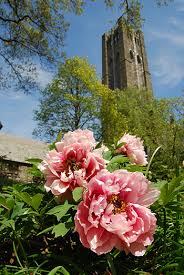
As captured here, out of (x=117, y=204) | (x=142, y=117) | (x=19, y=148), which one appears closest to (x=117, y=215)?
(x=117, y=204)

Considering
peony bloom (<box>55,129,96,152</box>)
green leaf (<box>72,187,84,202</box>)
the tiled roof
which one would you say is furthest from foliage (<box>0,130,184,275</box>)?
the tiled roof

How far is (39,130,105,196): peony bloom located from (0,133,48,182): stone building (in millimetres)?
21049

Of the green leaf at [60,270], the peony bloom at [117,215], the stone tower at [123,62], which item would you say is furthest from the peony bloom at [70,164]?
the stone tower at [123,62]

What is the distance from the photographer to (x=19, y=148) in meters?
29.2

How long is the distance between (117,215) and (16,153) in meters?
27.6

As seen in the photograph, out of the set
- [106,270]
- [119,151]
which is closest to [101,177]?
[106,270]

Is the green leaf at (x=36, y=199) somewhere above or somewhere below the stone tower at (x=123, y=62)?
below

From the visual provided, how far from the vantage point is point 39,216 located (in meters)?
0.97

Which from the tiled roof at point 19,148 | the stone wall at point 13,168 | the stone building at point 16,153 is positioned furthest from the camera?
the tiled roof at point 19,148

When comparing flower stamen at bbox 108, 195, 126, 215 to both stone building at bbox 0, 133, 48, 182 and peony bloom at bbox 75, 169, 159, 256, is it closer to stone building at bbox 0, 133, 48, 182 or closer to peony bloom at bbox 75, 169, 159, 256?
peony bloom at bbox 75, 169, 159, 256

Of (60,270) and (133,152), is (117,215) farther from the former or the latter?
(133,152)

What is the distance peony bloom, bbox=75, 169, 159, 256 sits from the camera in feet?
2.59

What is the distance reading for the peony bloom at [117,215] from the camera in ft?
2.59

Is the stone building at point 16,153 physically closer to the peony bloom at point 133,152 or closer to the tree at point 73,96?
the tree at point 73,96
